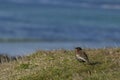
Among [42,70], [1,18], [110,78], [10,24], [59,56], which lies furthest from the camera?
[1,18]

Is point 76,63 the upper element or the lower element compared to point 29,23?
lower

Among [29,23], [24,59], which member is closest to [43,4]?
[29,23]

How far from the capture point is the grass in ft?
37.2

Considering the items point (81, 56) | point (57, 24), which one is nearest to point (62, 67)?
point (81, 56)

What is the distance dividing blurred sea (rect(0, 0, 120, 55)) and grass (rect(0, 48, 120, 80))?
29.6 feet

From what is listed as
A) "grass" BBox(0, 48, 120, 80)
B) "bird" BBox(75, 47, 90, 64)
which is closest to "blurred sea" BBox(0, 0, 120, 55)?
"grass" BBox(0, 48, 120, 80)

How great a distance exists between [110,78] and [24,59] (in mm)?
2701

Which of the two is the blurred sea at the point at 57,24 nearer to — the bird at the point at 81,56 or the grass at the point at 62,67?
the grass at the point at 62,67

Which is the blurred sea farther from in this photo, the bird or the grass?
the bird

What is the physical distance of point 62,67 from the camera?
38.8 feet

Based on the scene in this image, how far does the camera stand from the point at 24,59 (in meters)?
13.2

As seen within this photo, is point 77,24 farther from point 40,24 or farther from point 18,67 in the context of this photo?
point 18,67

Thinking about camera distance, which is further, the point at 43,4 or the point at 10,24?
the point at 43,4

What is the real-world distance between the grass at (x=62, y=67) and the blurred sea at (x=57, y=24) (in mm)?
9025
